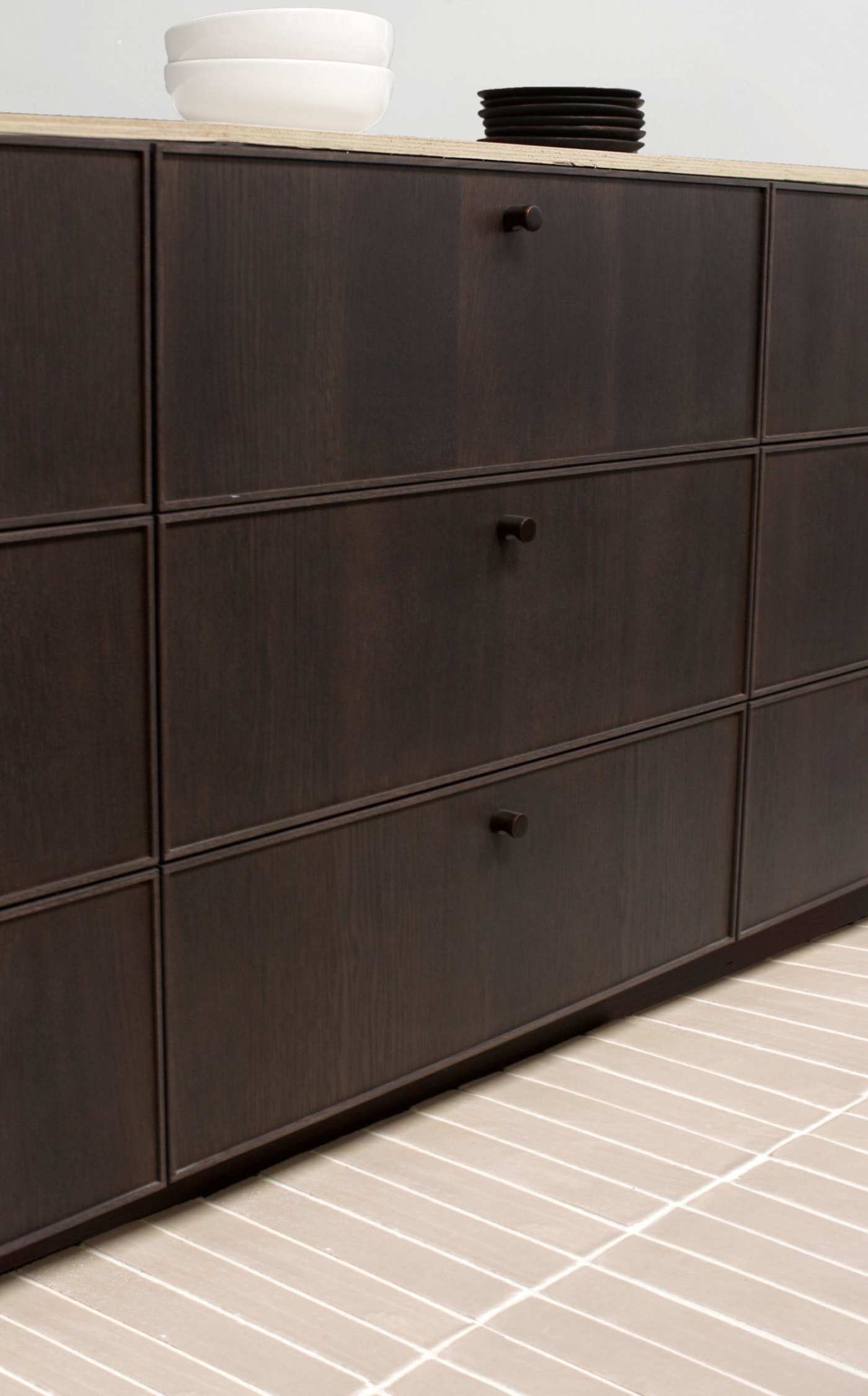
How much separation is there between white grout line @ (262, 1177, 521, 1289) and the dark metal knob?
1019mm

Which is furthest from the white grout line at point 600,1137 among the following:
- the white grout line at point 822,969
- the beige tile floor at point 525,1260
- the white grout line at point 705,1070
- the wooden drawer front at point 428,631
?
the white grout line at point 822,969

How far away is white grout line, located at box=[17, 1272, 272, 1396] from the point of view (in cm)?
145

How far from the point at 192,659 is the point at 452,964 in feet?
1.73

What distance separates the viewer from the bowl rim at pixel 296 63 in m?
1.66

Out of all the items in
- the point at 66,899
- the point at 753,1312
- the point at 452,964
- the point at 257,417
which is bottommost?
the point at 753,1312

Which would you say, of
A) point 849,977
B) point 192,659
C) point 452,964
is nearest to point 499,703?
point 452,964

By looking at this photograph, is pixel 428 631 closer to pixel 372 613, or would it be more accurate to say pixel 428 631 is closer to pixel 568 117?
pixel 372 613

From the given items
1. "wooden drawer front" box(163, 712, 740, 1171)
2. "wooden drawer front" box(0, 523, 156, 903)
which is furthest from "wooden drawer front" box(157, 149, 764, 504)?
"wooden drawer front" box(163, 712, 740, 1171)

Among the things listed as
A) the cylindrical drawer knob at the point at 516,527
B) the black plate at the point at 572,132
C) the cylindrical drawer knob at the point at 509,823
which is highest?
the black plate at the point at 572,132

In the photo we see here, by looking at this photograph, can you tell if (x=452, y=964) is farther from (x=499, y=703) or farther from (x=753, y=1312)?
(x=753, y=1312)

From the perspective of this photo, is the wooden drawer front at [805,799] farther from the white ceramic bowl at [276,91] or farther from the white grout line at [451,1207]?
the white ceramic bowl at [276,91]

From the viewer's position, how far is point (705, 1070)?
6.82 feet

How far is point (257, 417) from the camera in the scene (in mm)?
1557

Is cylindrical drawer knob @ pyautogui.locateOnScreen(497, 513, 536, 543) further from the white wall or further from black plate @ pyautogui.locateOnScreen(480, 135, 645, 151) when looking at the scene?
the white wall
